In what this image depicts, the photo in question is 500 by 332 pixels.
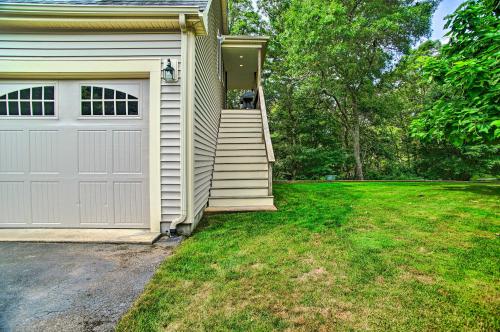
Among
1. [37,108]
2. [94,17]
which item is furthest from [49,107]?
[94,17]

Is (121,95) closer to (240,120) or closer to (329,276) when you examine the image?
(329,276)

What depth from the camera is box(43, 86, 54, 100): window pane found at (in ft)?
12.7

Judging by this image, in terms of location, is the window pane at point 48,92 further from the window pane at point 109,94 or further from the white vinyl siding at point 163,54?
the window pane at point 109,94

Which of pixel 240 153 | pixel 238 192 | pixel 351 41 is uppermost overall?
pixel 351 41

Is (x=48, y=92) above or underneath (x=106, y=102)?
above

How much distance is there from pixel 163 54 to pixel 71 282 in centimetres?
298

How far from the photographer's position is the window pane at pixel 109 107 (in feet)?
12.8

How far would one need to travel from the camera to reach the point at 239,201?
552 centimetres

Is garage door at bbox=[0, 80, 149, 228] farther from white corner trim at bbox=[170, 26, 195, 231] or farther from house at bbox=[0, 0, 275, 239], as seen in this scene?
white corner trim at bbox=[170, 26, 195, 231]

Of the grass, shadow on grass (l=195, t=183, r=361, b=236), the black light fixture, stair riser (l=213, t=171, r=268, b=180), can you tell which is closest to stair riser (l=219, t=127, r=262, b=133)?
stair riser (l=213, t=171, r=268, b=180)

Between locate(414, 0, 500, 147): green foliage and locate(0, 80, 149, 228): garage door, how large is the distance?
13.3 ft

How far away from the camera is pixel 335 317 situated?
1.88 metres

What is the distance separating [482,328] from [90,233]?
417 cm

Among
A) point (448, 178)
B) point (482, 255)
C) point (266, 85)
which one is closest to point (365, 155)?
point (448, 178)
